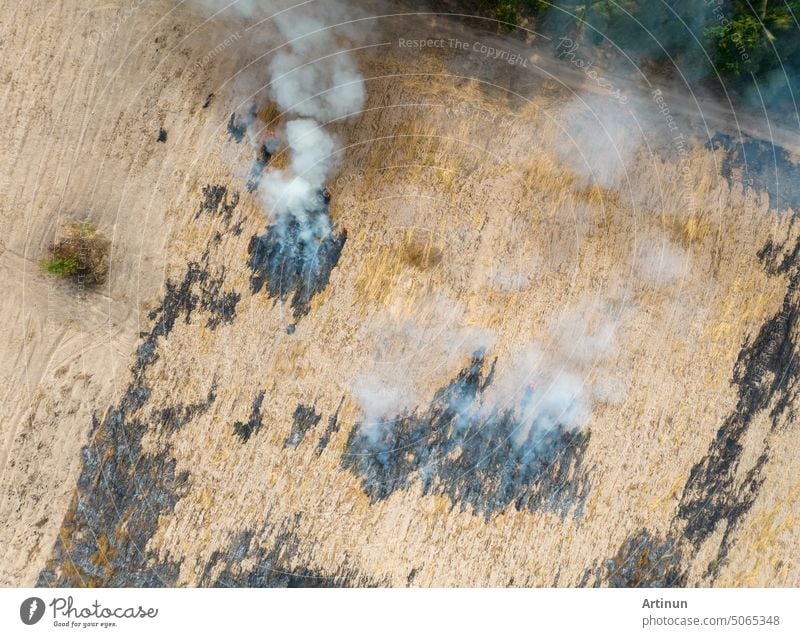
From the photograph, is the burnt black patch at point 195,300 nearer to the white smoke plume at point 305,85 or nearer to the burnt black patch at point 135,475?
the burnt black patch at point 135,475

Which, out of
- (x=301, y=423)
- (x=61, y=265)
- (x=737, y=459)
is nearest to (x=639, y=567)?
(x=737, y=459)

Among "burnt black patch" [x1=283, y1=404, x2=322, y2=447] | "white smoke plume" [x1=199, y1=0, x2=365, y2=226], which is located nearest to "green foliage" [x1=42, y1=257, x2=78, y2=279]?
"white smoke plume" [x1=199, y1=0, x2=365, y2=226]

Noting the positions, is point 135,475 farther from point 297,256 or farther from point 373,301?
point 373,301

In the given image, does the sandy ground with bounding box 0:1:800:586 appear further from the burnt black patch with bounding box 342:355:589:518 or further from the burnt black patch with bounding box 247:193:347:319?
the burnt black patch with bounding box 342:355:589:518

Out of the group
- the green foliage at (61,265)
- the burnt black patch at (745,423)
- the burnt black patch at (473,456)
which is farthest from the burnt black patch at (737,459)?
the green foliage at (61,265)

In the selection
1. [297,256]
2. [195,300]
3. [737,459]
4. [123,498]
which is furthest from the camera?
[737,459]

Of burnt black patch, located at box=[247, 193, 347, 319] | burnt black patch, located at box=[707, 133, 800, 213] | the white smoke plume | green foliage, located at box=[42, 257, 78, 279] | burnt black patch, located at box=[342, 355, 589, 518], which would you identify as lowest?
burnt black patch, located at box=[342, 355, 589, 518]

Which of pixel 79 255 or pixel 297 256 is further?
pixel 297 256
